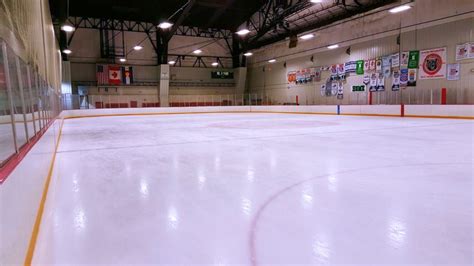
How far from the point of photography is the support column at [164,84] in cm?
2683

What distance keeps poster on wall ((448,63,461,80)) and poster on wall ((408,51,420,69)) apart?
1.68 m

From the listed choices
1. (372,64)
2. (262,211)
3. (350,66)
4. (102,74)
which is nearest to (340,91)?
(350,66)

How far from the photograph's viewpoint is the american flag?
1044 inches

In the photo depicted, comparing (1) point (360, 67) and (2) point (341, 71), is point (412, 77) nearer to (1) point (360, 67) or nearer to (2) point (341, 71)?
(1) point (360, 67)

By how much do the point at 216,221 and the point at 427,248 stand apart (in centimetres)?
143

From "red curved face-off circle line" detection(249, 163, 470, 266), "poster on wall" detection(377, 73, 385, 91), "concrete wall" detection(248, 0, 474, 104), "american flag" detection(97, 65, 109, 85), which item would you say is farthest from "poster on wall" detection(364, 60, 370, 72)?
"american flag" detection(97, 65, 109, 85)

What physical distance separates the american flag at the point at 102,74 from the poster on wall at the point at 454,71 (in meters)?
23.7

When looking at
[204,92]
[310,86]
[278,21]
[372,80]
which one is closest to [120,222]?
[372,80]

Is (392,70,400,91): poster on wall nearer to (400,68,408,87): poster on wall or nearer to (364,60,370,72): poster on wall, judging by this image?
(400,68,408,87): poster on wall

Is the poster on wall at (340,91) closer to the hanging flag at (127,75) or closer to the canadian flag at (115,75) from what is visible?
the hanging flag at (127,75)

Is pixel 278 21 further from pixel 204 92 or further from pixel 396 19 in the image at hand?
pixel 204 92

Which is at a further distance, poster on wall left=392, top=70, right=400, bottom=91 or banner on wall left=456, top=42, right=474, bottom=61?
poster on wall left=392, top=70, right=400, bottom=91

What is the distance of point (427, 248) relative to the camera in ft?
6.57

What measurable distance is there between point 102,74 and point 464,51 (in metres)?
24.4
